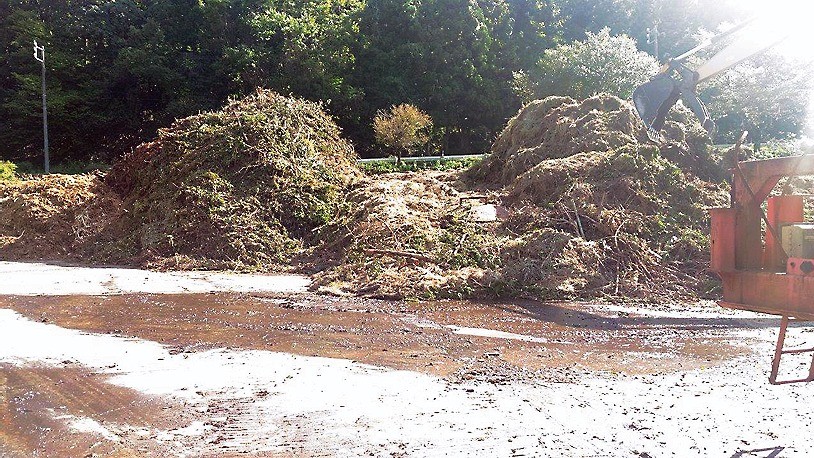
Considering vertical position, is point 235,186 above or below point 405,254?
above

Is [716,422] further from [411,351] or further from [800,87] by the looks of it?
[800,87]

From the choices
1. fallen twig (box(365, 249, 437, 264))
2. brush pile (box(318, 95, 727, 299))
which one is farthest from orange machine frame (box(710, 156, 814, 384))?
fallen twig (box(365, 249, 437, 264))

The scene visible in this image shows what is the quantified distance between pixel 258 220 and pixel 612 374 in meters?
9.41

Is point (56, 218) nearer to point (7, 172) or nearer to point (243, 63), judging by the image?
point (7, 172)

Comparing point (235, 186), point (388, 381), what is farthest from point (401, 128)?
point (388, 381)

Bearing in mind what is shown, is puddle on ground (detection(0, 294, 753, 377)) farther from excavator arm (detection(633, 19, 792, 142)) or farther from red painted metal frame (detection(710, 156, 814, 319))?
excavator arm (detection(633, 19, 792, 142))

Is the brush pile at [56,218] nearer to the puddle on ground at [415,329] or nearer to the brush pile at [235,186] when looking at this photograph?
the brush pile at [235,186]

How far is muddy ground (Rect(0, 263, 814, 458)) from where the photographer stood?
450 cm

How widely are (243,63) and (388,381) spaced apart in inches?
1307

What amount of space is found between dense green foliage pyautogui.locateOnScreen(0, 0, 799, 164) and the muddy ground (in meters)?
29.1

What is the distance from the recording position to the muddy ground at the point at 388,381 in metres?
4.50

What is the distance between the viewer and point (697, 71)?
11.3m

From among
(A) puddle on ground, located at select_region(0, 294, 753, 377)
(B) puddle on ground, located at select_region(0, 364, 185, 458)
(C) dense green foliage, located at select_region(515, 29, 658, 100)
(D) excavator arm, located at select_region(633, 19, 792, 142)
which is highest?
(C) dense green foliage, located at select_region(515, 29, 658, 100)

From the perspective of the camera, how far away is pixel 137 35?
3859 cm
